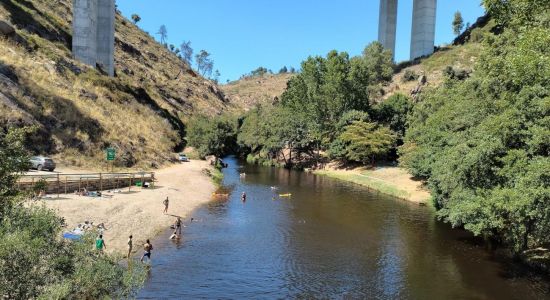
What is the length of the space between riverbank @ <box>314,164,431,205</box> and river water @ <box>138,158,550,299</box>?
925 cm

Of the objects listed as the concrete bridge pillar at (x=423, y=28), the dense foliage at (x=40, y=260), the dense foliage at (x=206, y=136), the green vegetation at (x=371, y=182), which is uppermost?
the concrete bridge pillar at (x=423, y=28)

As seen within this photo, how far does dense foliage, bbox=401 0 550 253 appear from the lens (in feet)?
68.6

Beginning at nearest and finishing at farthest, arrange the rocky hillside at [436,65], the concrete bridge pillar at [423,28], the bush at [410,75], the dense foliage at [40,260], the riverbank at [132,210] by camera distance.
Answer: the dense foliage at [40,260], the riverbank at [132,210], the rocky hillside at [436,65], the concrete bridge pillar at [423,28], the bush at [410,75]

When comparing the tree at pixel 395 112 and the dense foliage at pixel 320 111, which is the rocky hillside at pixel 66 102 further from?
the tree at pixel 395 112

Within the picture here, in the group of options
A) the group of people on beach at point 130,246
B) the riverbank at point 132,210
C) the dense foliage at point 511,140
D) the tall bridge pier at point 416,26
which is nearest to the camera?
the dense foliage at point 511,140

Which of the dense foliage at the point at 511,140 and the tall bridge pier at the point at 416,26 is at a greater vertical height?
the tall bridge pier at the point at 416,26

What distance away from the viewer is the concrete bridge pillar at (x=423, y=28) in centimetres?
11688

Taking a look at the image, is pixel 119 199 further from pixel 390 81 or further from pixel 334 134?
pixel 390 81

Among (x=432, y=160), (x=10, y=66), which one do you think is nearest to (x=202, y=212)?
(x=432, y=160)

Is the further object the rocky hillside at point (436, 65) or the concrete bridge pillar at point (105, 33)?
the rocky hillside at point (436, 65)

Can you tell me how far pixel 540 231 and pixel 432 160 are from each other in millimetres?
29733

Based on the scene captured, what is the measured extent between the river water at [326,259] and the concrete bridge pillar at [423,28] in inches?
3228

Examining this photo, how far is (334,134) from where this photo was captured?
9975cm

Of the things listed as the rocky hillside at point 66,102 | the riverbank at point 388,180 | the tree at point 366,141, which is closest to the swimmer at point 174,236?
the rocky hillside at point 66,102
